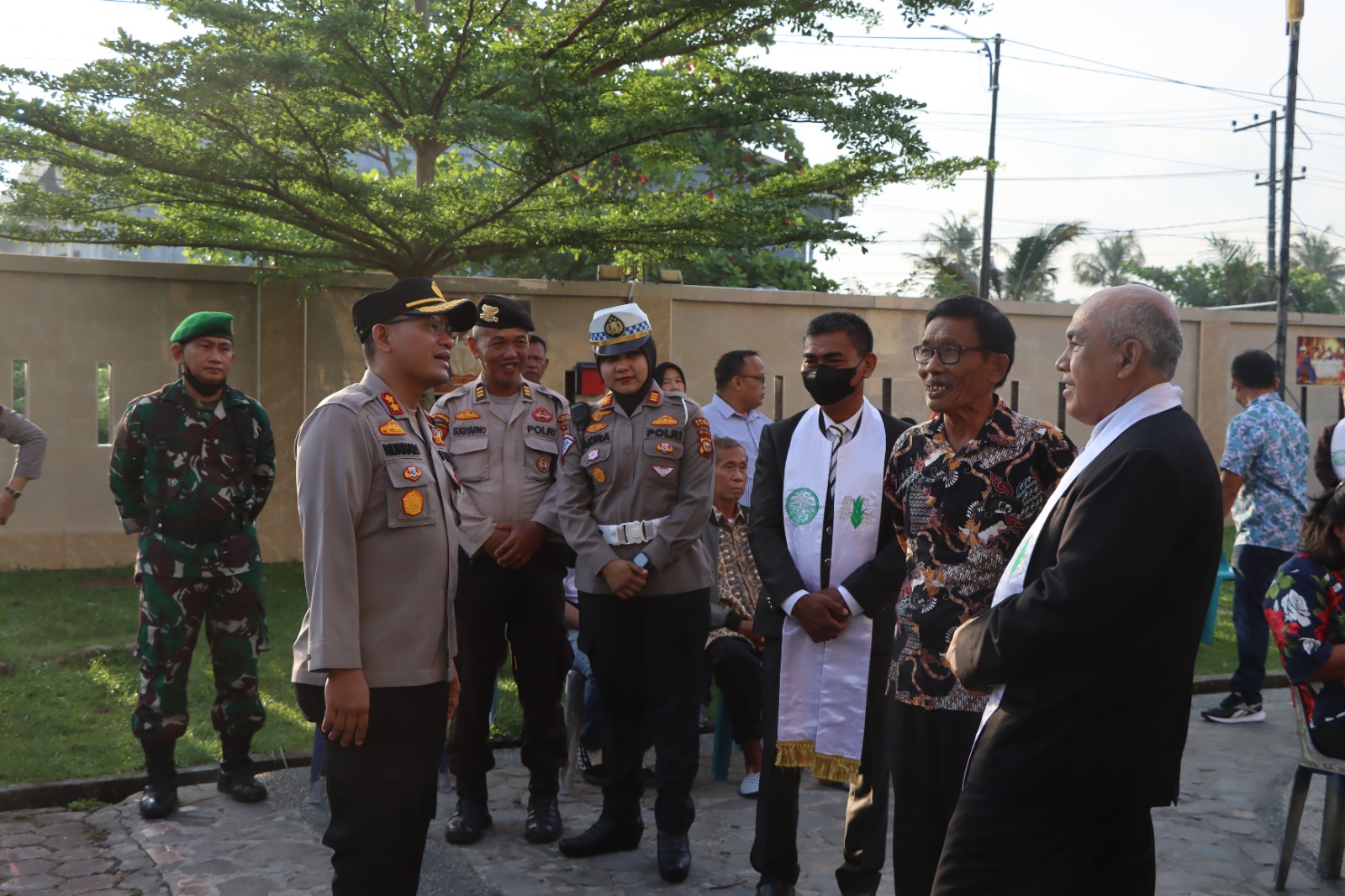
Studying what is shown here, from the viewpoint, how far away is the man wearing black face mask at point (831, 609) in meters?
4.20

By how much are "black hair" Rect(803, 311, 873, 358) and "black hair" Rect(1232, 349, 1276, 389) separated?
4000 mm

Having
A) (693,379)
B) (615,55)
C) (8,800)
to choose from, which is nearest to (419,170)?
(615,55)

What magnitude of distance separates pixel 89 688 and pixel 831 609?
5066 mm

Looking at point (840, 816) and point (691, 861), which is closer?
point (691, 861)

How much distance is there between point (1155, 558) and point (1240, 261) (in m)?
41.4

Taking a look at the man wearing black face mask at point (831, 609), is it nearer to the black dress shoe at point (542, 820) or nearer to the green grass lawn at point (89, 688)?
the black dress shoe at point (542, 820)

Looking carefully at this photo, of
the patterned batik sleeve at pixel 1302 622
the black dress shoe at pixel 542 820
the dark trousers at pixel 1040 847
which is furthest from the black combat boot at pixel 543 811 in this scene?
the patterned batik sleeve at pixel 1302 622

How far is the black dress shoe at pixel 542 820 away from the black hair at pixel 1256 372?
5.07 meters

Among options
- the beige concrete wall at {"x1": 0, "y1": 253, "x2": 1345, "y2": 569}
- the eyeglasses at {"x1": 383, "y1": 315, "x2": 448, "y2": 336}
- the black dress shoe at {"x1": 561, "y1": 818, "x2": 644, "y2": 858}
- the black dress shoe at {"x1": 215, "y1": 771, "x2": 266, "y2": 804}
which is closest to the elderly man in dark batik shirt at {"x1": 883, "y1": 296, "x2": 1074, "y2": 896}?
the eyeglasses at {"x1": 383, "y1": 315, "x2": 448, "y2": 336}

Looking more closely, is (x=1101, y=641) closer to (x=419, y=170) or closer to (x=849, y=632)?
(x=849, y=632)

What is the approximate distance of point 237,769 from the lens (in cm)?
551

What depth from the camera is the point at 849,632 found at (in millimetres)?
4258

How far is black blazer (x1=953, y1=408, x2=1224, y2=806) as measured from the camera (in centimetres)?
257

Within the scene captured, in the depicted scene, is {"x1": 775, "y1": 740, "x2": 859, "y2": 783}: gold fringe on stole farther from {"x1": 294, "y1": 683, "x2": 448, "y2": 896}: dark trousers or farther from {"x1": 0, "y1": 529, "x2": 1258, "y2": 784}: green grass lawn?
{"x1": 0, "y1": 529, "x2": 1258, "y2": 784}: green grass lawn
